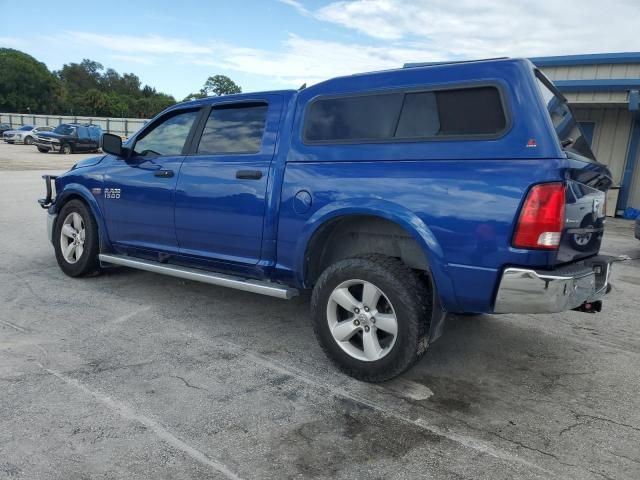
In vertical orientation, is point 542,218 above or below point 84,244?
above

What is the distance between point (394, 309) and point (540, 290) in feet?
2.74

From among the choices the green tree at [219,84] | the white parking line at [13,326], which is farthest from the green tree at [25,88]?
the white parking line at [13,326]

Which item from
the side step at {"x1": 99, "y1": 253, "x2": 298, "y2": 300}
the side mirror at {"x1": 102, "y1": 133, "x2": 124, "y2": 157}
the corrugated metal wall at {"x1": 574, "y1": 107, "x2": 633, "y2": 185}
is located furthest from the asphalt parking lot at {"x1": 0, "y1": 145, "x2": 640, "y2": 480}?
the corrugated metal wall at {"x1": 574, "y1": 107, "x2": 633, "y2": 185}

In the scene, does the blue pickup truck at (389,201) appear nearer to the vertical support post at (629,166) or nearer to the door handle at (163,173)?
the door handle at (163,173)

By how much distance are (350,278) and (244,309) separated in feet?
5.64

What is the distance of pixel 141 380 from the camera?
3.23 m

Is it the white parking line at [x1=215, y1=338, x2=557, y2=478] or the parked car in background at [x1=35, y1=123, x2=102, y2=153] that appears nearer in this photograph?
the white parking line at [x1=215, y1=338, x2=557, y2=478]

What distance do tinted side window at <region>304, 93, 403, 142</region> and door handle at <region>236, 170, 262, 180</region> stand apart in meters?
0.46

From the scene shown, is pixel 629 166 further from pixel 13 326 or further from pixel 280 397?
pixel 13 326

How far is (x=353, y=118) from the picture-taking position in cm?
350

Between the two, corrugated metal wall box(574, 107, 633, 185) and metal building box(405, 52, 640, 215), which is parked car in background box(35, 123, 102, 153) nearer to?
metal building box(405, 52, 640, 215)

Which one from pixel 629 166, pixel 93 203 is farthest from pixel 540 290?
pixel 629 166

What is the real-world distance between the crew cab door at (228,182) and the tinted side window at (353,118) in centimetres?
38

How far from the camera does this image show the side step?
3.72 m
